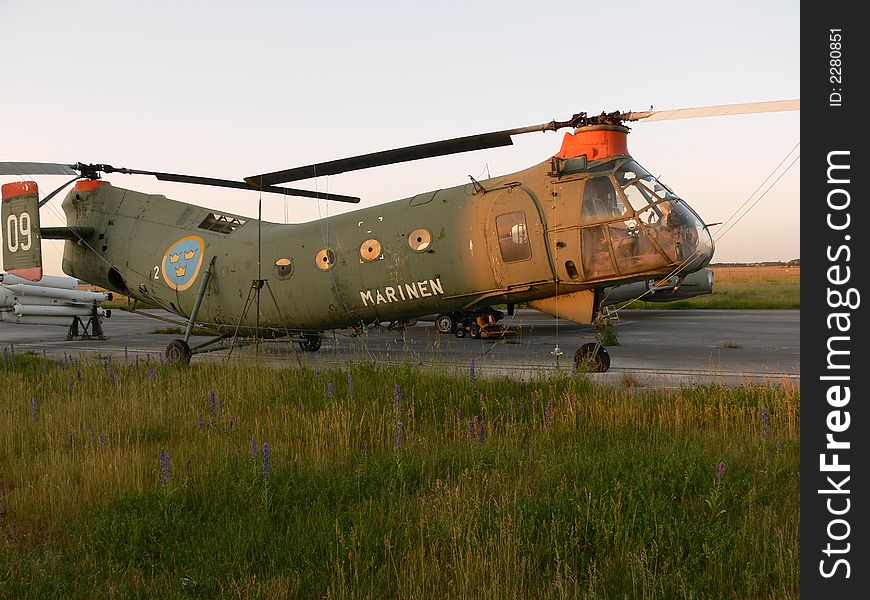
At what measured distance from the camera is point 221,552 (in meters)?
→ 3.23

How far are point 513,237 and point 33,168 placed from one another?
9760 millimetres

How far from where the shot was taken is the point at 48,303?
20.7 m

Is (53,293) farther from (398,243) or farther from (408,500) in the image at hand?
(408,500)

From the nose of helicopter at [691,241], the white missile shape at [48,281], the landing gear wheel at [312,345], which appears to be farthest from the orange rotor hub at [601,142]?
the white missile shape at [48,281]

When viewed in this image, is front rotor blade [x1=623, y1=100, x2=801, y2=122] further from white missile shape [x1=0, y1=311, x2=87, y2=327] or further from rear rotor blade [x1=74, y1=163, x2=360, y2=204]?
white missile shape [x1=0, y1=311, x2=87, y2=327]

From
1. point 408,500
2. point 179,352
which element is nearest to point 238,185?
point 179,352

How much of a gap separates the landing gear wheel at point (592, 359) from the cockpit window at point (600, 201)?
223 centimetres

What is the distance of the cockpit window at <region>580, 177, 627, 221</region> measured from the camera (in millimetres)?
8883

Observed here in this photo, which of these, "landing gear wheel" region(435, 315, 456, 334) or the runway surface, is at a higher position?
"landing gear wheel" region(435, 315, 456, 334)

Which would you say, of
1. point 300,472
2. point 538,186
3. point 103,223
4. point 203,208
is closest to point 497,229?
point 538,186

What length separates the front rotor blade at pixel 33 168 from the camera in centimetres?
1123

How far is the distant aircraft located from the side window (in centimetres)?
1608

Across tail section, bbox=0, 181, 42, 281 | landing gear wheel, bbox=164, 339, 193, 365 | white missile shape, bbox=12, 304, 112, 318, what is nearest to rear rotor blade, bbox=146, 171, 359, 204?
tail section, bbox=0, 181, 42, 281

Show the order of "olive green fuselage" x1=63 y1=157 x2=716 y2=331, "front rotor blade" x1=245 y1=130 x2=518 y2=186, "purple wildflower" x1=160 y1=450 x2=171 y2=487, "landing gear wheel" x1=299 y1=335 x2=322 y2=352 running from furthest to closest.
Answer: "landing gear wheel" x1=299 y1=335 x2=322 y2=352
"olive green fuselage" x1=63 y1=157 x2=716 y2=331
"front rotor blade" x1=245 y1=130 x2=518 y2=186
"purple wildflower" x1=160 y1=450 x2=171 y2=487
